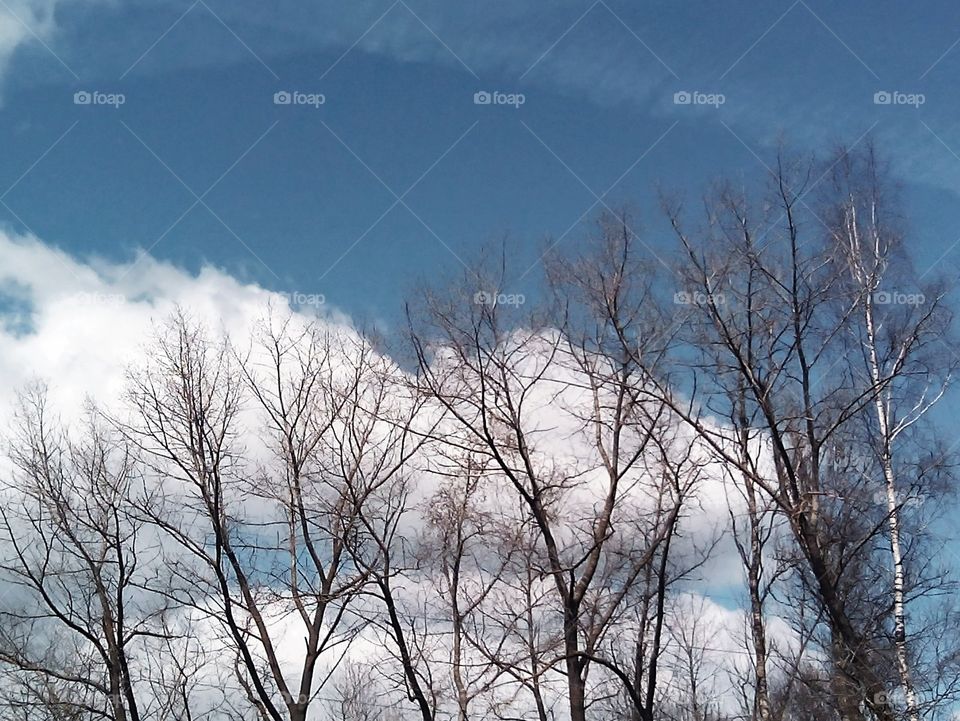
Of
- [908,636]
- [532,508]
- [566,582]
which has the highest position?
[532,508]

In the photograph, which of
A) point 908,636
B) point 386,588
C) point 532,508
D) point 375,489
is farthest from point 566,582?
point 908,636

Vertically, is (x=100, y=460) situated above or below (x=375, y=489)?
above

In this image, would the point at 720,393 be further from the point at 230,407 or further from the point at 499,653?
the point at 230,407

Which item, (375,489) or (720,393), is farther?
(375,489)

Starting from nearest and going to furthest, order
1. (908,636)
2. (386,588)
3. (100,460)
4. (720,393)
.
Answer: (908,636) < (720,393) < (386,588) < (100,460)

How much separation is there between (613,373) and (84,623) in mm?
13113

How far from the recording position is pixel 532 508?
1630 cm

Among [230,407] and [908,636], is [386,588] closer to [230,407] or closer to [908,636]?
[230,407]

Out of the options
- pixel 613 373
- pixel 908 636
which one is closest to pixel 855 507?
pixel 908 636

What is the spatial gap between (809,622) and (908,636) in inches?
97.7

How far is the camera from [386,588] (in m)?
17.2

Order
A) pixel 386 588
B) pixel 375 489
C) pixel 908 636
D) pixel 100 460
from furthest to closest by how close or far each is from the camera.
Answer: pixel 100 460, pixel 375 489, pixel 386 588, pixel 908 636

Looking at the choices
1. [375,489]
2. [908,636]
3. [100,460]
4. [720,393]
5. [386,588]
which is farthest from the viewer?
[100,460]

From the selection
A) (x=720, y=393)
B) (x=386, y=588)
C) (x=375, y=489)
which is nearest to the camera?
(x=720, y=393)
